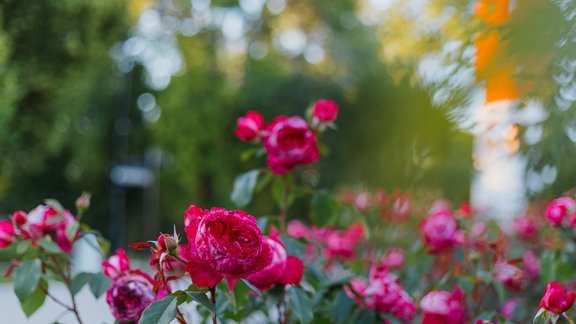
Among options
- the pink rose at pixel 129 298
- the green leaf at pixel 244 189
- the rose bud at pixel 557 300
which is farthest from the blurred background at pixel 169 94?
the rose bud at pixel 557 300

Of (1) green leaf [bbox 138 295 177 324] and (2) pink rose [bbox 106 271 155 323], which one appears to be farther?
(2) pink rose [bbox 106 271 155 323]

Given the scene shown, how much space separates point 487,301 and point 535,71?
1.28 m

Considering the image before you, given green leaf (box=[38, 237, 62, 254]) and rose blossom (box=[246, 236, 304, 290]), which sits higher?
rose blossom (box=[246, 236, 304, 290])

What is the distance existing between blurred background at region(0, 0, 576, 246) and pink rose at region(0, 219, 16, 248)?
9.18 ft

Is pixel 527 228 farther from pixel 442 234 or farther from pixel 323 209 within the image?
pixel 323 209

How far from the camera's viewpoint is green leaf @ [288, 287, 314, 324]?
933 mm

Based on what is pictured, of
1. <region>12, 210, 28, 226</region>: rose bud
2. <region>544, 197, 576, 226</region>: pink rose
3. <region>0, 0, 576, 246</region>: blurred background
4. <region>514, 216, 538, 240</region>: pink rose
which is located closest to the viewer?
<region>12, 210, 28, 226</region>: rose bud

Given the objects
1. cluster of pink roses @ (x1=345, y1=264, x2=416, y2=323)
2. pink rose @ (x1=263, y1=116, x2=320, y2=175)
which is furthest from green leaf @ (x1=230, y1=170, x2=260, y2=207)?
cluster of pink roses @ (x1=345, y1=264, x2=416, y2=323)

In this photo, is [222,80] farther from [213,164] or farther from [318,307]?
[318,307]

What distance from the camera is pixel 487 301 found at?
199cm

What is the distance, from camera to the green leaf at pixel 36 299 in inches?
41.1

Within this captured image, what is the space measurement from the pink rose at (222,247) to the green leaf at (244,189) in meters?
0.51

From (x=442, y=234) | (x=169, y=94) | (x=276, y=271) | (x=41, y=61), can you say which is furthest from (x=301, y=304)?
(x=169, y=94)

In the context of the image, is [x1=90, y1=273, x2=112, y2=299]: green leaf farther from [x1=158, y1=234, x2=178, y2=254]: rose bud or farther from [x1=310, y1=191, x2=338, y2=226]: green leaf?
[x1=310, y1=191, x2=338, y2=226]: green leaf
